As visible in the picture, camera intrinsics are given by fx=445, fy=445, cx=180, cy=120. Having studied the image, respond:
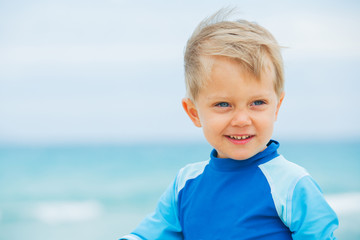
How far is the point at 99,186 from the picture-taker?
18906 millimetres

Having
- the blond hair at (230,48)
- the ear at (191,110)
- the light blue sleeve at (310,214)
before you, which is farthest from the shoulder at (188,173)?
the light blue sleeve at (310,214)

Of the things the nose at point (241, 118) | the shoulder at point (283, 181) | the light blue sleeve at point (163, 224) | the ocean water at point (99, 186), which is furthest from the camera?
the ocean water at point (99, 186)

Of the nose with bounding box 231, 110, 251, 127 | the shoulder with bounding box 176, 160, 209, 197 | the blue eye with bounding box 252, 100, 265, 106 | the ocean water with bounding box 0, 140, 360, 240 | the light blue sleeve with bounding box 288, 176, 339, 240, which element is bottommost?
the light blue sleeve with bounding box 288, 176, 339, 240

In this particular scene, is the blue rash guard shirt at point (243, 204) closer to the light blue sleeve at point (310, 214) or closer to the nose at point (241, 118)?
the light blue sleeve at point (310, 214)

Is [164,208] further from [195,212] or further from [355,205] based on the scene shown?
[355,205]

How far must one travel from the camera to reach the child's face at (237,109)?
198 centimetres

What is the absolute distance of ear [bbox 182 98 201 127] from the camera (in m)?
2.32

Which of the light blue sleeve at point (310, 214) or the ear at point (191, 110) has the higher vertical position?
the ear at point (191, 110)

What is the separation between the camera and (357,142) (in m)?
39.5

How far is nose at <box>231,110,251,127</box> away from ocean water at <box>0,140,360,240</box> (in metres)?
7.39

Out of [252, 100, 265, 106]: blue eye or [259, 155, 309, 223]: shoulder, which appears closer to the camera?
[259, 155, 309, 223]: shoulder

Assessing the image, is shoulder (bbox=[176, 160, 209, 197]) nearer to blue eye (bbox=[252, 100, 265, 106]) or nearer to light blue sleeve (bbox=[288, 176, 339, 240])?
blue eye (bbox=[252, 100, 265, 106])

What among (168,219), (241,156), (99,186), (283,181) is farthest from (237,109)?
(99,186)

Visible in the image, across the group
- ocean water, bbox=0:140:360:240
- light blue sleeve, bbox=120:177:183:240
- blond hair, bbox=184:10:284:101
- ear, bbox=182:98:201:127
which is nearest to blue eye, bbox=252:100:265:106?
blond hair, bbox=184:10:284:101
